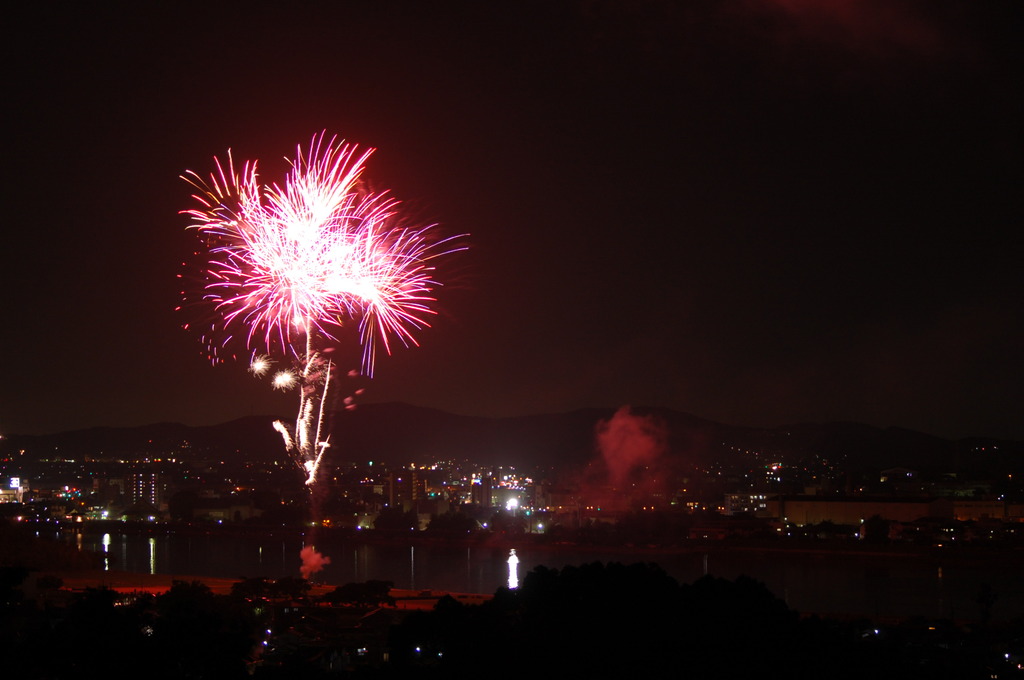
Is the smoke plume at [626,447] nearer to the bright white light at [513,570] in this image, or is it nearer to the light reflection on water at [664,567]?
the light reflection on water at [664,567]

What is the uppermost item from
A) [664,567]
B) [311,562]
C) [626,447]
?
[626,447]

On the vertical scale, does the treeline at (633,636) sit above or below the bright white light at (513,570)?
above

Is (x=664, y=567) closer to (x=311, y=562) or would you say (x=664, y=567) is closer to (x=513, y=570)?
(x=513, y=570)

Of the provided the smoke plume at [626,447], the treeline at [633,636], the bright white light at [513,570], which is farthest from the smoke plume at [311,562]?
the smoke plume at [626,447]

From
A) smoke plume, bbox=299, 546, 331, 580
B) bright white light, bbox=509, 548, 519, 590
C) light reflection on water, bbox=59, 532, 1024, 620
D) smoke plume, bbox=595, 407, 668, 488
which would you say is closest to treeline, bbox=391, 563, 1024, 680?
light reflection on water, bbox=59, 532, 1024, 620

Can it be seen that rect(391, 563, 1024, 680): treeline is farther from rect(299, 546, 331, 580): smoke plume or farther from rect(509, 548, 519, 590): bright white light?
rect(299, 546, 331, 580): smoke plume

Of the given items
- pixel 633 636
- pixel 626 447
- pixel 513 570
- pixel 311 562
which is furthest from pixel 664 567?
pixel 626 447

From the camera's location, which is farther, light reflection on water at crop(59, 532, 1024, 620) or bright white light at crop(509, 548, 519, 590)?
bright white light at crop(509, 548, 519, 590)

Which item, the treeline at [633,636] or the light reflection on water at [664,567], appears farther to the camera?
the light reflection on water at [664,567]

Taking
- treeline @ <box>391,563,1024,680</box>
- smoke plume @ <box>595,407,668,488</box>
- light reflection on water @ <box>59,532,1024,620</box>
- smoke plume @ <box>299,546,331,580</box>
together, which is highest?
smoke plume @ <box>595,407,668,488</box>
